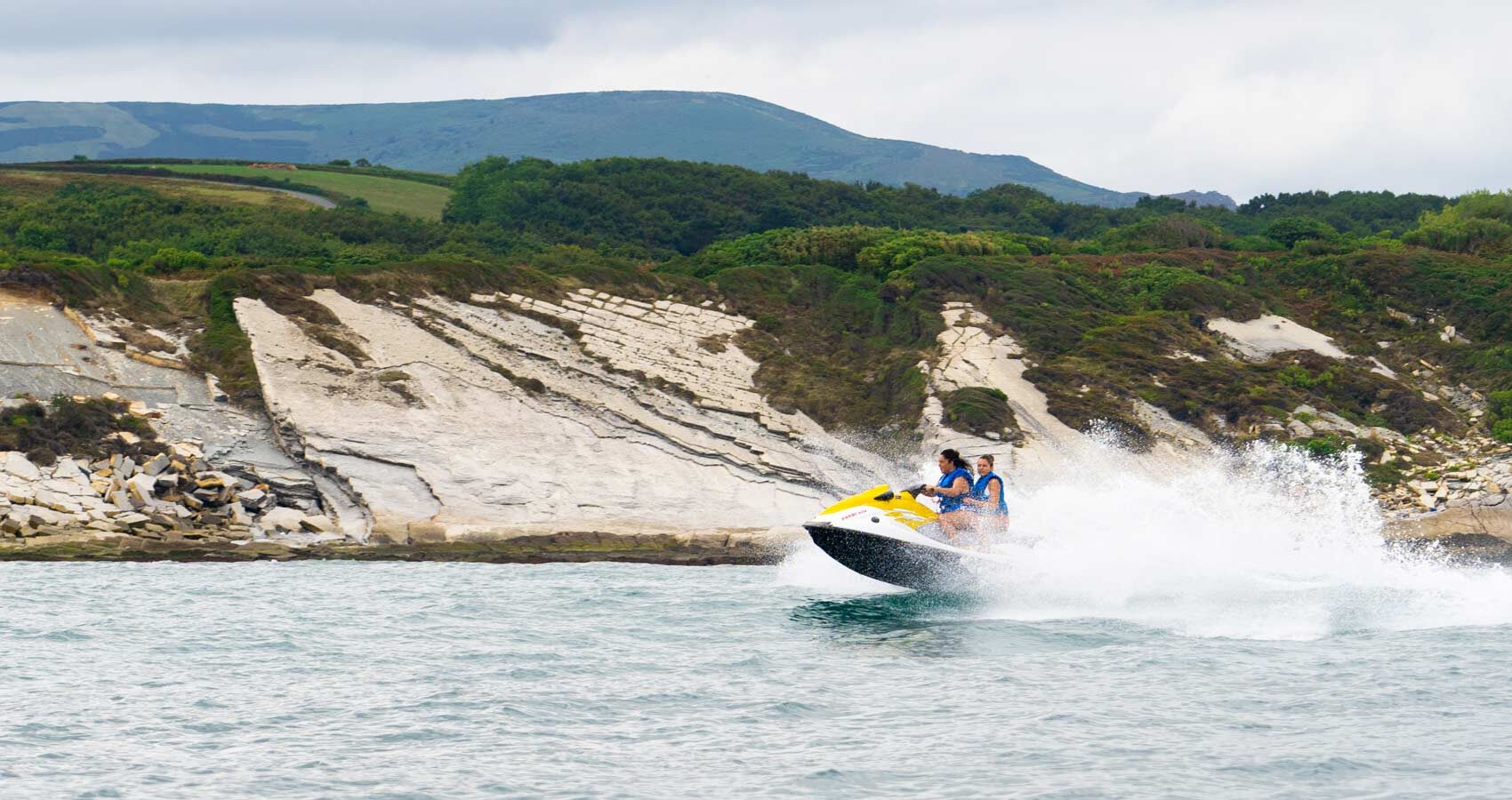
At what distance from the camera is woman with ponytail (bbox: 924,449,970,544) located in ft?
79.6

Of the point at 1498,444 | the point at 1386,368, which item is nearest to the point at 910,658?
the point at 1498,444

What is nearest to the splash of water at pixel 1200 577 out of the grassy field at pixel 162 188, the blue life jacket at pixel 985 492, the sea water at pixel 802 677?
the sea water at pixel 802 677

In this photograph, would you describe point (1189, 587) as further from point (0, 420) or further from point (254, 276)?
point (254, 276)

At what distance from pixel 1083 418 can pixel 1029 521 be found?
21.5 metres

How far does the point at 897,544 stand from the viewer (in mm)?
23781

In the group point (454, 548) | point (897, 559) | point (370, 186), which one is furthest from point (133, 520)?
Answer: point (370, 186)

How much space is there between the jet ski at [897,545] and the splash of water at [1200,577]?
710 mm

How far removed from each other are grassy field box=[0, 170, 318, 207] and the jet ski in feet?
208

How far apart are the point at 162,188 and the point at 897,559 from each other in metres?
69.7

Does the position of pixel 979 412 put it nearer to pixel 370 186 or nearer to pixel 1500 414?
pixel 1500 414

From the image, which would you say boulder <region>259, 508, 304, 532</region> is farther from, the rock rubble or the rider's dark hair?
the rider's dark hair

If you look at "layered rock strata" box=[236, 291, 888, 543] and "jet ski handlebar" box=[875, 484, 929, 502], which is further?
"layered rock strata" box=[236, 291, 888, 543]

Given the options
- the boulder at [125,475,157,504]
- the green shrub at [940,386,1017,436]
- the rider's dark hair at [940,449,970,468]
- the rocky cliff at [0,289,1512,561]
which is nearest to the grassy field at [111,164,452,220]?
the rocky cliff at [0,289,1512,561]

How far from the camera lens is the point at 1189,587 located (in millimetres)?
24656
